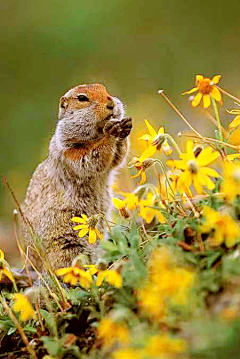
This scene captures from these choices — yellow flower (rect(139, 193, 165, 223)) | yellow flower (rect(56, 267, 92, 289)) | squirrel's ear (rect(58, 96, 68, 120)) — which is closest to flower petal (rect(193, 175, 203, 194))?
yellow flower (rect(139, 193, 165, 223))

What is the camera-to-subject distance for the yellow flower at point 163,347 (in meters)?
1.84

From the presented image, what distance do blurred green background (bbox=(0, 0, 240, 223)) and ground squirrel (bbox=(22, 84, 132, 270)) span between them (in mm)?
5036

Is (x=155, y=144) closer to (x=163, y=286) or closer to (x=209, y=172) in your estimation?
(x=209, y=172)

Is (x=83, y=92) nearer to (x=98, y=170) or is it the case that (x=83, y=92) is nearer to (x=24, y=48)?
(x=98, y=170)

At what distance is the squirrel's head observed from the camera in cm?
434

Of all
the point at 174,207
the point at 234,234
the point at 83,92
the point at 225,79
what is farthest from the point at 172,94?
the point at 234,234

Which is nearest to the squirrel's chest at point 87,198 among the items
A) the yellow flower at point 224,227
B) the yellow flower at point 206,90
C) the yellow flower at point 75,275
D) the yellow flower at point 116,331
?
the yellow flower at point 206,90

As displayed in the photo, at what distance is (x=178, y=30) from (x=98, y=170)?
8654 mm

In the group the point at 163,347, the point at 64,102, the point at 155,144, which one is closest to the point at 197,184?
the point at 155,144

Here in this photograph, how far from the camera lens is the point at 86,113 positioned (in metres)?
4.39

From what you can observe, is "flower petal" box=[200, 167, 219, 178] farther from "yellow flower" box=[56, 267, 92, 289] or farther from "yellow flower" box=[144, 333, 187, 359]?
"yellow flower" box=[144, 333, 187, 359]

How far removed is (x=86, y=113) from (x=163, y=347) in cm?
268

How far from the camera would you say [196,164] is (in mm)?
2457

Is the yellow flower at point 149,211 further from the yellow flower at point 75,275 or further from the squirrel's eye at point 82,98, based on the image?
the squirrel's eye at point 82,98
